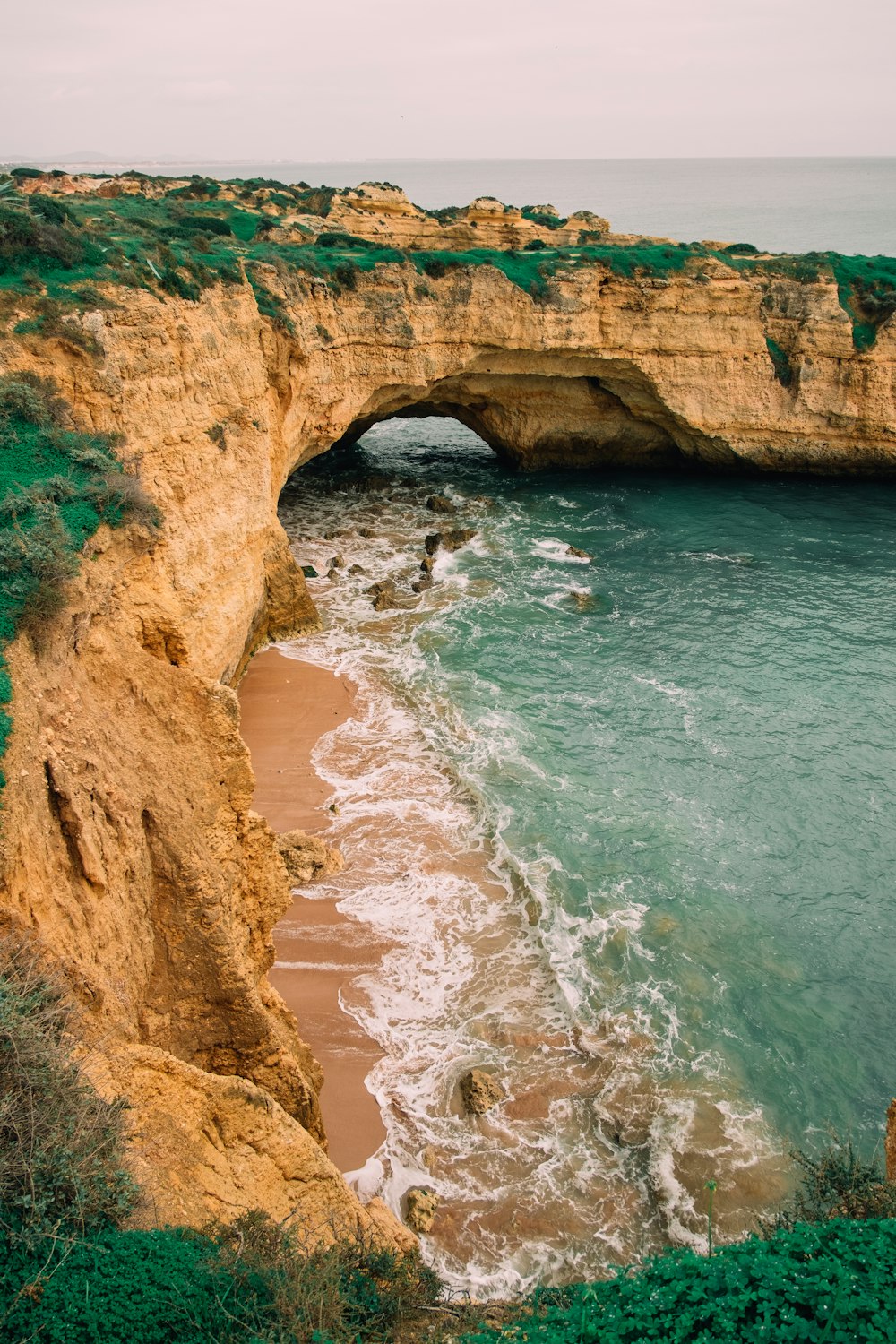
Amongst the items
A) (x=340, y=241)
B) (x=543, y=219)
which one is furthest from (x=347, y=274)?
(x=543, y=219)

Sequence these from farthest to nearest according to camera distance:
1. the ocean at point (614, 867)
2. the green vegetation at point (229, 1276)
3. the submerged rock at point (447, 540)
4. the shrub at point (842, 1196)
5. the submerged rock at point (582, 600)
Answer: the submerged rock at point (447, 540) < the submerged rock at point (582, 600) < the ocean at point (614, 867) < the shrub at point (842, 1196) < the green vegetation at point (229, 1276)

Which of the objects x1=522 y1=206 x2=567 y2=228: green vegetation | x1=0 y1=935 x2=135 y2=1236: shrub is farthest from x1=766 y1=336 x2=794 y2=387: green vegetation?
x1=0 y1=935 x2=135 y2=1236: shrub

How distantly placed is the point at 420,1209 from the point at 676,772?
37.4ft

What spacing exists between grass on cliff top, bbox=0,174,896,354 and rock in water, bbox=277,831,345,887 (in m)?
10.6

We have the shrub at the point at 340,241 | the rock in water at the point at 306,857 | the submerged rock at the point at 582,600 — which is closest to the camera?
the rock in water at the point at 306,857

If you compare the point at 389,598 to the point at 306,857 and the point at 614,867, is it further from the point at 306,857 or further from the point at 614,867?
the point at 614,867

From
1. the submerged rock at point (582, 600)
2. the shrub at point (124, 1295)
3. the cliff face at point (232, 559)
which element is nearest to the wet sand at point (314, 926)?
the cliff face at point (232, 559)

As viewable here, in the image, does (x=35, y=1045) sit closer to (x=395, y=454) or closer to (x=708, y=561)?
(x=708, y=561)

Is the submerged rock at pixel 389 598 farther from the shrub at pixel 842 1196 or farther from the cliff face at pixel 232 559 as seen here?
the shrub at pixel 842 1196

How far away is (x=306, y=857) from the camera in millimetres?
16109

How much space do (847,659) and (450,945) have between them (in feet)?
51.3

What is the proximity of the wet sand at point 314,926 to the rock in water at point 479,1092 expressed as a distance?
1.33m

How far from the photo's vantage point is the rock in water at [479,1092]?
12023 mm

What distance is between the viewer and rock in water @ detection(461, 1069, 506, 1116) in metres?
12.0
